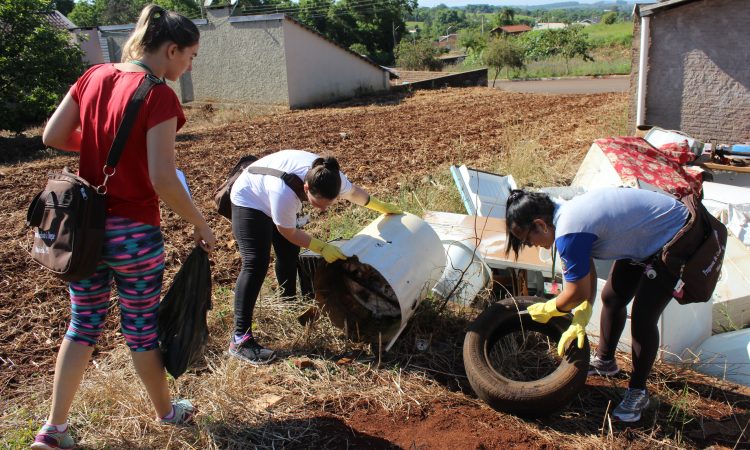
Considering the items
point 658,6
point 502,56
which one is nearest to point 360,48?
point 502,56

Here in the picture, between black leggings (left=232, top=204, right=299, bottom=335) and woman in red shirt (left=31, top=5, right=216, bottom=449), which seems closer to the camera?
woman in red shirt (left=31, top=5, right=216, bottom=449)

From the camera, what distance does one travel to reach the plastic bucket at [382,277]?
329 cm

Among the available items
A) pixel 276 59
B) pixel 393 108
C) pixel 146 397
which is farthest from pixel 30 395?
pixel 276 59

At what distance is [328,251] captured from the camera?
10.8 feet

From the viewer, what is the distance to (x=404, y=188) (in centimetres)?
739

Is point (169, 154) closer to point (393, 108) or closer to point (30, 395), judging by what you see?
point (30, 395)

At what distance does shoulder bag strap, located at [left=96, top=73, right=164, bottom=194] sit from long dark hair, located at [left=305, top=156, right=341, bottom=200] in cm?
104

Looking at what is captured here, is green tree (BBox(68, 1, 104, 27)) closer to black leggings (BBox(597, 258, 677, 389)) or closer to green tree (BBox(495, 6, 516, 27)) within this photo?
green tree (BBox(495, 6, 516, 27))

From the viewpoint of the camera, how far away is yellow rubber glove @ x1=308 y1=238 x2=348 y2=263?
331cm

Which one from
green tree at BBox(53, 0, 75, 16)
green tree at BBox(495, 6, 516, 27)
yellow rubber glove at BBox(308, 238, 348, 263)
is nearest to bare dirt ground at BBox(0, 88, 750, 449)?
yellow rubber glove at BBox(308, 238, 348, 263)

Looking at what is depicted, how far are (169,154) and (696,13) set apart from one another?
277 inches

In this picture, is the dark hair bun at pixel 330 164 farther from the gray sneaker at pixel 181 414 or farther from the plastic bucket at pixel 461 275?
the gray sneaker at pixel 181 414

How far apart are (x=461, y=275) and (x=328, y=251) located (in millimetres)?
930

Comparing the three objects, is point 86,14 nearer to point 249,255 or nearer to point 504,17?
point 504,17
